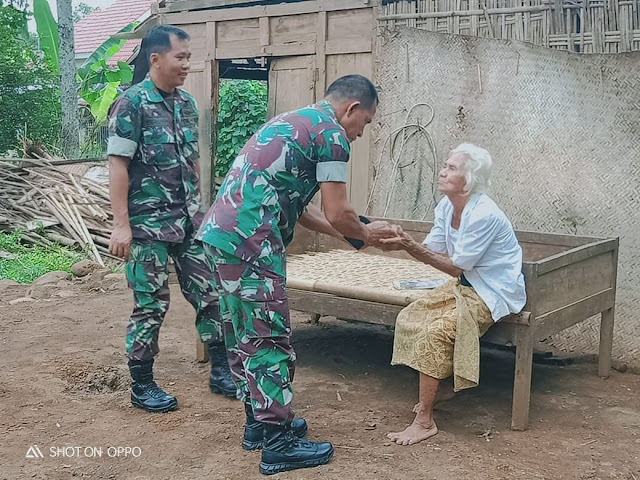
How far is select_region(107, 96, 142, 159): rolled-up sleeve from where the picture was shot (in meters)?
4.14

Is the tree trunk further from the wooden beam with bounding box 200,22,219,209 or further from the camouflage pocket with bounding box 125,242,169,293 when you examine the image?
the camouflage pocket with bounding box 125,242,169,293

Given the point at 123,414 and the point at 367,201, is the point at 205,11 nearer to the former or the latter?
the point at 367,201

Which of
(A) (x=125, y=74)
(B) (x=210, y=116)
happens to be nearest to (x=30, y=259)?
(B) (x=210, y=116)

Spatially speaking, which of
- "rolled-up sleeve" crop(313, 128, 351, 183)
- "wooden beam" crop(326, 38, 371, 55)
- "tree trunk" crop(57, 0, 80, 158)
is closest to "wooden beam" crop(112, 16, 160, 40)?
"wooden beam" crop(326, 38, 371, 55)

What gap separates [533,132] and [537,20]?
33.1 inches

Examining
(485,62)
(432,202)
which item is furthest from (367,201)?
(485,62)

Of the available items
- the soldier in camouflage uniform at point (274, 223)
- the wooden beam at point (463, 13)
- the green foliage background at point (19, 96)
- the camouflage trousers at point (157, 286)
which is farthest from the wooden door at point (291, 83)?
the green foliage background at point (19, 96)

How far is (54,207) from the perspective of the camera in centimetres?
1040

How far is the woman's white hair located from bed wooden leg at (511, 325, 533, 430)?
0.79 meters

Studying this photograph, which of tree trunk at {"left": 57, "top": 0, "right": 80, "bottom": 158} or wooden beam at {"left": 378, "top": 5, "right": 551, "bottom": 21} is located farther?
tree trunk at {"left": 57, "top": 0, "right": 80, "bottom": 158}

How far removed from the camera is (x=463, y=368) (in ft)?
13.1

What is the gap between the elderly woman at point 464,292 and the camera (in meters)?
3.99

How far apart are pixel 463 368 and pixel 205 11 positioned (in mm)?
5391

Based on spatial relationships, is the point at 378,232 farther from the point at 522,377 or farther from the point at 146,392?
the point at 146,392
